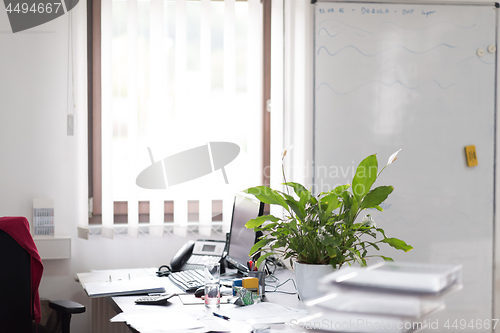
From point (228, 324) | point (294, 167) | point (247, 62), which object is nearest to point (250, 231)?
point (228, 324)

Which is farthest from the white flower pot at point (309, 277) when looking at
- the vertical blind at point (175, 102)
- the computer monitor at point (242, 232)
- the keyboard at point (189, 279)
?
the vertical blind at point (175, 102)

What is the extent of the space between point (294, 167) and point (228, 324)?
1.43 m

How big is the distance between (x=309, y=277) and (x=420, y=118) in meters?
1.58

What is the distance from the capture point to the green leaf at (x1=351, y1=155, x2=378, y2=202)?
1427 mm

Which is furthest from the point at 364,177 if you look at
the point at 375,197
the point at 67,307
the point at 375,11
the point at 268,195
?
the point at 375,11

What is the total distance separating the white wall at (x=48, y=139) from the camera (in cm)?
239

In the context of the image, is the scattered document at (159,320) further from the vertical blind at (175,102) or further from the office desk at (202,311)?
the vertical blind at (175,102)

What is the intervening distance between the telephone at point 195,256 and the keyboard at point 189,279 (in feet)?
0.30

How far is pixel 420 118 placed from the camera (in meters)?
2.64

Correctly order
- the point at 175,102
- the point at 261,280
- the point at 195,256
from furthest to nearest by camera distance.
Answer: the point at 175,102, the point at 195,256, the point at 261,280

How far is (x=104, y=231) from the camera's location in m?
2.47

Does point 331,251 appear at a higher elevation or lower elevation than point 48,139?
lower

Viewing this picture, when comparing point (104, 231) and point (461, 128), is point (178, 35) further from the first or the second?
point (461, 128)

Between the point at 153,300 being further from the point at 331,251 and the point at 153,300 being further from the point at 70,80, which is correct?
the point at 70,80
